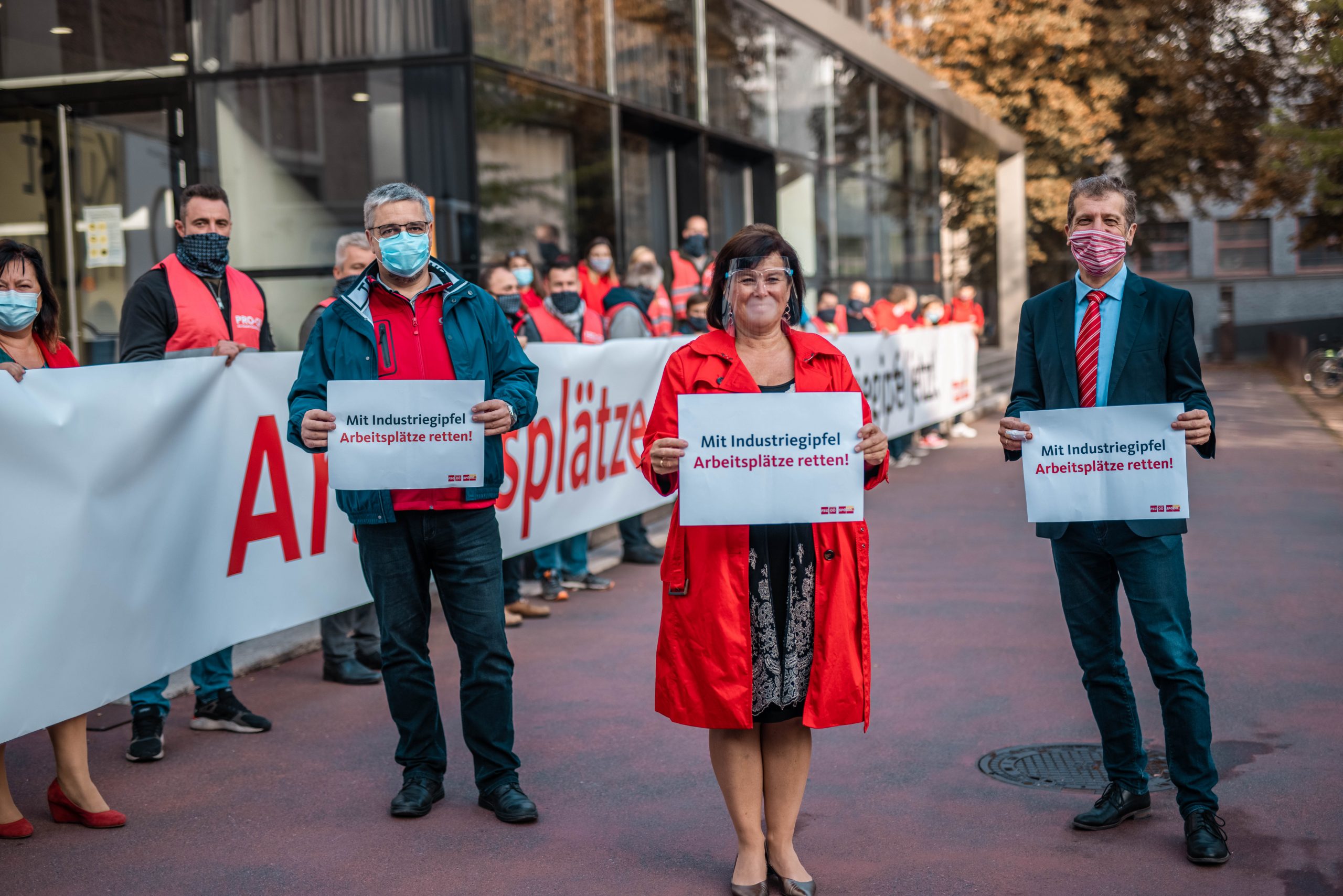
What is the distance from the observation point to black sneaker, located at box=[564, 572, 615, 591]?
9.16m

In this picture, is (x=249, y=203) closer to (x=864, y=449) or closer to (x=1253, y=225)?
(x=864, y=449)

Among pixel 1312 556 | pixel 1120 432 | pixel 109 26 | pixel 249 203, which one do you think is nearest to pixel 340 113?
pixel 249 203

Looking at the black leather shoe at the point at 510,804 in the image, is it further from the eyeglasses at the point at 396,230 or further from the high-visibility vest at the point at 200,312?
the high-visibility vest at the point at 200,312

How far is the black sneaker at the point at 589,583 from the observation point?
9164 millimetres

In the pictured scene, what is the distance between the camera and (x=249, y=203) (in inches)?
488

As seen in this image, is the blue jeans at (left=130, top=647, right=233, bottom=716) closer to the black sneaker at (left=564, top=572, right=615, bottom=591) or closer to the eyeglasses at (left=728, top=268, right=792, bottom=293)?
the eyeglasses at (left=728, top=268, right=792, bottom=293)

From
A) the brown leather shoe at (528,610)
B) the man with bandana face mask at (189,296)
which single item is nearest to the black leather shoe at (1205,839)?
the man with bandana face mask at (189,296)

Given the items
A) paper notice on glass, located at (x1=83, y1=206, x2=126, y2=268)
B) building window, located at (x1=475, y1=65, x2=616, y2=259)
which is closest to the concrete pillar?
building window, located at (x1=475, y1=65, x2=616, y2=259)

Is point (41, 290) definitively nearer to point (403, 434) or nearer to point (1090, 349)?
point (403, 434)

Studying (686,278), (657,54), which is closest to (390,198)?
(686,278)

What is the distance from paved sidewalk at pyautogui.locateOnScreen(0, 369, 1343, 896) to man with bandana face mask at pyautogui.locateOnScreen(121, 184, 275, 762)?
0.43ft

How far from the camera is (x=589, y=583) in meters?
9.18

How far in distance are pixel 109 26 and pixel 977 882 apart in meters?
11.3

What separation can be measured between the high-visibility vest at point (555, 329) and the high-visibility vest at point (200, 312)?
→ 2.77 metres
